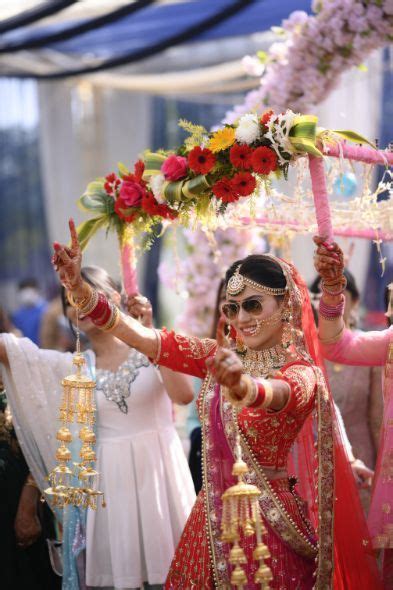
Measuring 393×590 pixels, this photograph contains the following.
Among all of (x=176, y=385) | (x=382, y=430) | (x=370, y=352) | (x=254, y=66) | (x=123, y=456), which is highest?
(x=254, y=66)

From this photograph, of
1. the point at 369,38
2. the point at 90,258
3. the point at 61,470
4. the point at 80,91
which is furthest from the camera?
the point at 80,91

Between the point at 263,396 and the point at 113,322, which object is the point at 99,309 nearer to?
the point at 113,322

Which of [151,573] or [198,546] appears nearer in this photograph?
[198,546]

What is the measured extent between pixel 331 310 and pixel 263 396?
713mm

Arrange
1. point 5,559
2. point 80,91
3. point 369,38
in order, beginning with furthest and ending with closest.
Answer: point 80,91 < point 369,38 < point 5,559

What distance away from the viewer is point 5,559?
3.84 meters

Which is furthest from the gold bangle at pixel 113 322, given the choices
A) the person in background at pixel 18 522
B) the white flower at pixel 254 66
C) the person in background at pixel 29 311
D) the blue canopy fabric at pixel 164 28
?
the person in background at pixel 29 311

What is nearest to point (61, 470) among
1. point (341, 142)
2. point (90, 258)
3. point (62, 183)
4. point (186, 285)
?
point (341, 142)

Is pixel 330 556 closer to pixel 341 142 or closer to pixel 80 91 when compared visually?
pixel 341 142

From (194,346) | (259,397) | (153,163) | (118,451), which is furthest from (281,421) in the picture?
(153,163)

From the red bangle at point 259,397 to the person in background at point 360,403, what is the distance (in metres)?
1.79

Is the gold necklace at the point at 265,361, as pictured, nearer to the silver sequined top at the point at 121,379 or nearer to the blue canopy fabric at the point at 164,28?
the silver sequined top at the point at 121,379

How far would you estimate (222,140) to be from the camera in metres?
3.11

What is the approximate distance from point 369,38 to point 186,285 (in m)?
2.64
